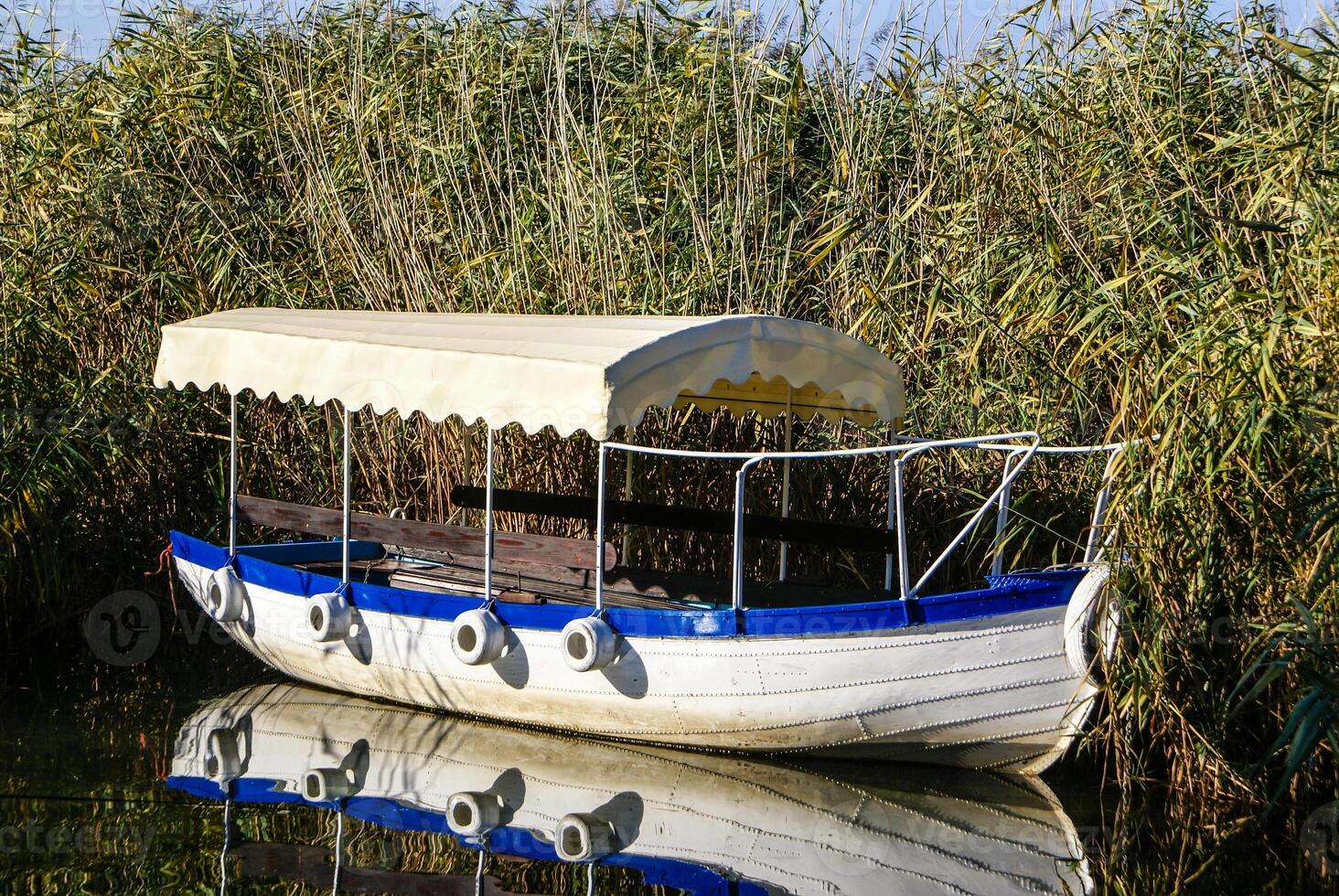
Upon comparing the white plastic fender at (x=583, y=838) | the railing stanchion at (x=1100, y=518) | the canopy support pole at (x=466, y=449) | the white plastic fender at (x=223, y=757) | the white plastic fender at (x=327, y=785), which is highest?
the canopy support pole at (x=466, y=449)

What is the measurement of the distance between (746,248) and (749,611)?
302 centimetres

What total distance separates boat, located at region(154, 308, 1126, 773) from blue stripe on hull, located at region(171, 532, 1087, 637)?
1cm

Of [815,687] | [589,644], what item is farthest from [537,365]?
[815,687]

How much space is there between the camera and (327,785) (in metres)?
6.59

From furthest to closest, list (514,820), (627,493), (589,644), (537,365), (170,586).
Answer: (170,586)
(627,493)
(589,644)
(537,365)
(514,820)

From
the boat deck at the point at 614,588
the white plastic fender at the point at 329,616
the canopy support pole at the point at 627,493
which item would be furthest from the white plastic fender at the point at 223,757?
the canopy support pole at the point at 627,493

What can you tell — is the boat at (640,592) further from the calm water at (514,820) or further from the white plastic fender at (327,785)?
the white plastic fender at (327,785)

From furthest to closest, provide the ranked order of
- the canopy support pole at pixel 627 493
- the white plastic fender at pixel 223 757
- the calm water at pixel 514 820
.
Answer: the canopy support pole at pixel 627 493
the white plastic fender at pixel 223 757
the calm water at pixel 514 820

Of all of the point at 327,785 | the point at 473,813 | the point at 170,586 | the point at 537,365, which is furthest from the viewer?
the point at 170,586

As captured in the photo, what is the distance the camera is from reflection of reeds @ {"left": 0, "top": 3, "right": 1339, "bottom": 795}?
607cm

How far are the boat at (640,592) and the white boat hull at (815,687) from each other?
1 cm

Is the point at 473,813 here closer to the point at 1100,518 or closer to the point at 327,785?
the point at 327,785

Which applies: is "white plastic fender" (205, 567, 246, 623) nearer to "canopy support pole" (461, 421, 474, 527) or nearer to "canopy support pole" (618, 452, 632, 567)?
"canopy support pole" (461, 421, 474, 527)

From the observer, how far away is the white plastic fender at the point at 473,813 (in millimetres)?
6066
